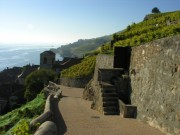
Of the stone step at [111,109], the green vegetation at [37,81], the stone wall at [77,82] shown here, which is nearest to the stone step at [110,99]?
the stone step at [111,109]

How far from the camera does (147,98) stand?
51.3ft

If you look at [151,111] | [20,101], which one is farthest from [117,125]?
[20,101]

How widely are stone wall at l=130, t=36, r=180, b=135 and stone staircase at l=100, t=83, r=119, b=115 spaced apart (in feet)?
2.97

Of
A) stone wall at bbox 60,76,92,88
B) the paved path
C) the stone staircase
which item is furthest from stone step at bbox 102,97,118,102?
stone wall at bbox 60,76,92,88

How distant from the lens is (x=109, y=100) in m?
18.4

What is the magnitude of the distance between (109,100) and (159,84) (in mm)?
4424

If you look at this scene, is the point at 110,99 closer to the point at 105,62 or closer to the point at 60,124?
the point at 60,124

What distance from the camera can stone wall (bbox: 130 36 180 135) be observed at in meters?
12.9

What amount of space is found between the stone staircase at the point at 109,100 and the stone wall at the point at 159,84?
90 centimetres

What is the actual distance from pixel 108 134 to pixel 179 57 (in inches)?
142

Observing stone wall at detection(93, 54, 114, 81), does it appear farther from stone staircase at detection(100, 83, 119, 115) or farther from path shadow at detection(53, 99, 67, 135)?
path shadow at detection(53, 99, 67, 135)

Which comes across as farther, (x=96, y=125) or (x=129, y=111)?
(x=129, y=111)

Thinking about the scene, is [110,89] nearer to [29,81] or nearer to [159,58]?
[159,58]

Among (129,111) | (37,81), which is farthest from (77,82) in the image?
(129,111)
